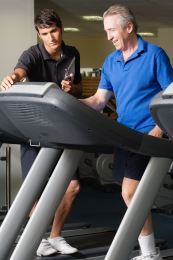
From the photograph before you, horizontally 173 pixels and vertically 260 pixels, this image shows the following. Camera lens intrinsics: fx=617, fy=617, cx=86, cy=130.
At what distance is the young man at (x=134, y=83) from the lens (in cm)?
331

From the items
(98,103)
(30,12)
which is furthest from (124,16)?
(30,12)

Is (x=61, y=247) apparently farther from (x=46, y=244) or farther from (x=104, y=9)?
(x=104, y=9)

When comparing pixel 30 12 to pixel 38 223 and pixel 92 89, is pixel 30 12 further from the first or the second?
pixel 38 223

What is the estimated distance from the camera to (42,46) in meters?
4.07

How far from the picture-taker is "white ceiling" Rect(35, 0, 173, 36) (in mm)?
9477

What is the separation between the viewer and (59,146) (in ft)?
8.42

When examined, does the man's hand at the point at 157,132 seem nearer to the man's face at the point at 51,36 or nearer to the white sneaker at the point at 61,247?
the man's face at the point at 51,36

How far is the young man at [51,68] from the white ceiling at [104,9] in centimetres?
539

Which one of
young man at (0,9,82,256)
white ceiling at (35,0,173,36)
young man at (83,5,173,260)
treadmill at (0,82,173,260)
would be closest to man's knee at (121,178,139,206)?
young man at (83,5,173,260)

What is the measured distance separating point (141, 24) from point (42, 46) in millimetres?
8874

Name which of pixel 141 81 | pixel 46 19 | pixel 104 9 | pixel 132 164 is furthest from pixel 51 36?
pixel 104 9

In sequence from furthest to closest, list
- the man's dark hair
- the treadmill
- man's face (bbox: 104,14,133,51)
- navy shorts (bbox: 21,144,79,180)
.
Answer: navy shorts (bbox: 21,144,79,180), the man's dark hair, man's face (bbox: 104,14,133,51), the treadmill

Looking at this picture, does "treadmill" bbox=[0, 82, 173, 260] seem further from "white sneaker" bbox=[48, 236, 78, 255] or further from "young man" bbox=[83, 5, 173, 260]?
"white sneaker" bbox=[48, 236, 78, 255]

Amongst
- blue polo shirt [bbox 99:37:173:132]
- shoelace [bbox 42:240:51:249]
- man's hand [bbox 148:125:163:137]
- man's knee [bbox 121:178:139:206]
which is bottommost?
shoelace [bbox 42:240:51:249]
